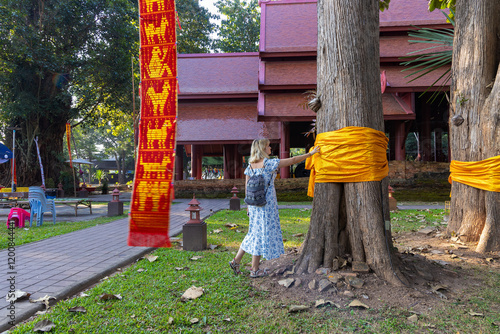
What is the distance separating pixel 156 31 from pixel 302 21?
554 inches

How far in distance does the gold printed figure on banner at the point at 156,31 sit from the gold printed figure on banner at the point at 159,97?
2.10 feet

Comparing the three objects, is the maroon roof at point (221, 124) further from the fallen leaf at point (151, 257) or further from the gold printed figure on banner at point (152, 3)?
the fallen leaf at point (151, 257)

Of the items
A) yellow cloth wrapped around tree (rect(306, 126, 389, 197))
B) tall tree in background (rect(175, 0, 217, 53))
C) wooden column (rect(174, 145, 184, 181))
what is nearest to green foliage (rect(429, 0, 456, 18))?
yellow cloth wrapped around tree (rect(306, 126, 389, 197))

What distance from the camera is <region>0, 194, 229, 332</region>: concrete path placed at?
3.24 meters

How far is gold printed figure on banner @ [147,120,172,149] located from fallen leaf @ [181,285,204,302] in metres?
2.12

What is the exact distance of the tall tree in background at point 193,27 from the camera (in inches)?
938

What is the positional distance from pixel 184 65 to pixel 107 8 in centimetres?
479

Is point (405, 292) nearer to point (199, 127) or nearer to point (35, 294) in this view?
point (35, 294)

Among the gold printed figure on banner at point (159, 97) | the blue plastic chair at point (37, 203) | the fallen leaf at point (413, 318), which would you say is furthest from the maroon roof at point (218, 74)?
the fallen leaf at point (413, 318)

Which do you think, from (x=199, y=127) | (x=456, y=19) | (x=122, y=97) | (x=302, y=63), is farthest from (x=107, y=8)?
(x=456, y=19)

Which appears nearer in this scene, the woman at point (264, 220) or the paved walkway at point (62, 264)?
the paved walkway at point (62, 264)

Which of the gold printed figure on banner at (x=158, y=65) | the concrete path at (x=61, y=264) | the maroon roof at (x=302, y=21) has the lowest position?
the concrete path at (x=61, y=264)

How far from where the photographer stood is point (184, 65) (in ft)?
61.0

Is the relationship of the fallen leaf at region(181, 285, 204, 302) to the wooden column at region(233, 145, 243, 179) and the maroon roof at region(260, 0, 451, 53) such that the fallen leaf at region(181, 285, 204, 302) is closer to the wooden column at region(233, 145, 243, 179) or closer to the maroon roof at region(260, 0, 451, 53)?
the maroon roof at region(260, 0, 451, 53)
